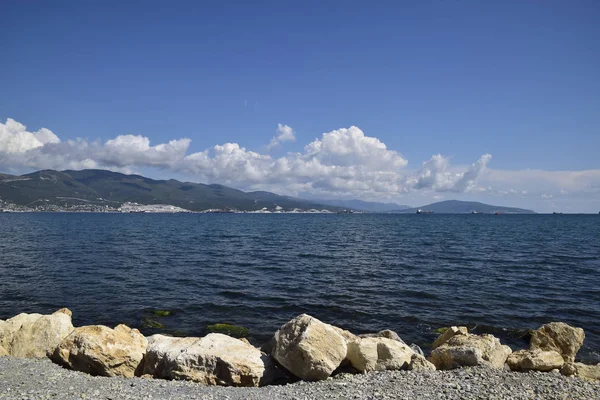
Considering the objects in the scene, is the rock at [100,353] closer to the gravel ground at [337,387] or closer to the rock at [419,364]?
the gravel ground at [337,387]

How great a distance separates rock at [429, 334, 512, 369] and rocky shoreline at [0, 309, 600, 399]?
0.13 ft

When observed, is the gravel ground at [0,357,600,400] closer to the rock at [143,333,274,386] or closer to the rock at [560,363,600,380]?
the rock at [143,333,274,386]

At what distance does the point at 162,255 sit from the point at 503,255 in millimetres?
49021

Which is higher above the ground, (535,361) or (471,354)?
(471,354)

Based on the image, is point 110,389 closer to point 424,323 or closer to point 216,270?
point 424,323

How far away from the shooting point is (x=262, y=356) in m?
13.4

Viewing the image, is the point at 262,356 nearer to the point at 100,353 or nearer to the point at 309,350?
the point at 309,350

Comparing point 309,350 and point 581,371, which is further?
point 581,371

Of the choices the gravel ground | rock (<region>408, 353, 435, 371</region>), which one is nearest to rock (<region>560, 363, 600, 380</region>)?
the gravel ground

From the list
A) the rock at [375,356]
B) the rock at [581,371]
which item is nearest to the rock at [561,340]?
the rock at [581,371]

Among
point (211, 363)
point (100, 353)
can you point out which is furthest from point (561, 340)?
point (100, 353)

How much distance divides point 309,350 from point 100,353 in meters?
7.59

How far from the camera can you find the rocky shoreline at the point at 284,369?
11328 mm

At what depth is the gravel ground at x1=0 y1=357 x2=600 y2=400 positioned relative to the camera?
10.9 meters
